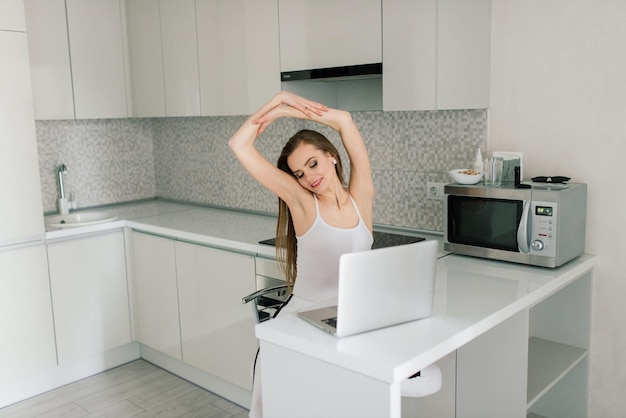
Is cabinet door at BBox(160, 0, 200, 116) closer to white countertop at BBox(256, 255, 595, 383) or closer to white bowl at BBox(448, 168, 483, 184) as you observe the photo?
white bowl at BBox(448, 168, 483, 184)

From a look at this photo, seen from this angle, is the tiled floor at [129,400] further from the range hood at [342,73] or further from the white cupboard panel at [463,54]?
the white cupboard panel at [463,54]

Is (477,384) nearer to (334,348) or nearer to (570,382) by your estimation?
(570,382)

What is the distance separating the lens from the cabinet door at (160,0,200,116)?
3391mm

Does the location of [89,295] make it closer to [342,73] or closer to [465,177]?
[342,73]

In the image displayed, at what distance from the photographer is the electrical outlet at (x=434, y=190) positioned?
2.79 metres

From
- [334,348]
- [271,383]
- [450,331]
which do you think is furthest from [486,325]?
[271,383]

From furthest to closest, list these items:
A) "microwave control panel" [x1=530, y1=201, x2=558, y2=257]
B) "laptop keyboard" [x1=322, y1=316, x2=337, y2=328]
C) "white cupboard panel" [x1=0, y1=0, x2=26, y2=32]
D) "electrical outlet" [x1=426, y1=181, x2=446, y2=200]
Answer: "white cupboard panel" [x1=0, y1=0, x2=26, y2=32] < "electrical outlet" [x1=426, y1=181, x2=446, y2=200] < "microwave control panel" [x1=530, y1=201, x2=558, y2=257] < "laptop keyboard" [x1=322, y1=316, x2=337, y2=328]

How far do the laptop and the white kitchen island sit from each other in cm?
3

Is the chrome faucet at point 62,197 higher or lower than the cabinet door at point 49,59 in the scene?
lower

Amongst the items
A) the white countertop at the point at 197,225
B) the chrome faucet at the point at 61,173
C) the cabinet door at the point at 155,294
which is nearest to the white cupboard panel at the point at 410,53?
the white countertop at the point at 197,225

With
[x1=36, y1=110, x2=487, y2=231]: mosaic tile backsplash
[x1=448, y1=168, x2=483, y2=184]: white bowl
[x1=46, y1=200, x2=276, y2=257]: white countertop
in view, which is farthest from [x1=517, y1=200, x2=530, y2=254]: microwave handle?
[x1=46, y1=200, x2=276, y2=257]: white countertop

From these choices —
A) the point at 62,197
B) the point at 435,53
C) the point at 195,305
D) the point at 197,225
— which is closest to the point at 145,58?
the point at 62,197

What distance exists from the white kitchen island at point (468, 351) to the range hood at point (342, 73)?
85cm

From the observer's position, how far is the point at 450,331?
1.63 metres
